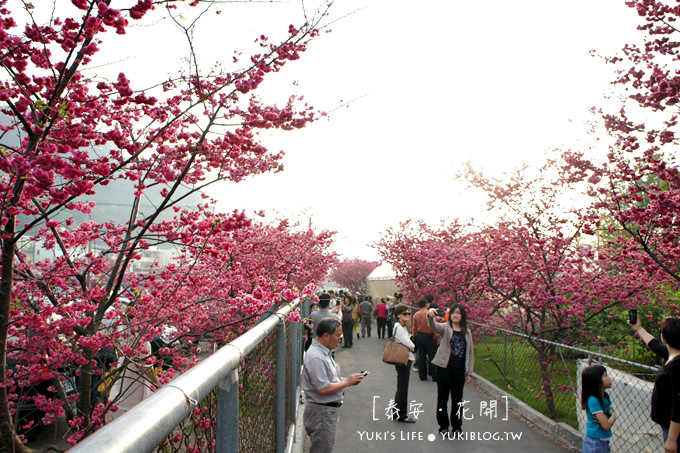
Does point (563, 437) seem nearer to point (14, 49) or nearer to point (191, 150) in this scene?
point (191, 150)

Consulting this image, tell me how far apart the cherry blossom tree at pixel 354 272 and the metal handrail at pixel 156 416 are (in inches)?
2231

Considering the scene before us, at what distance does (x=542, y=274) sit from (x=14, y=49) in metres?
8.57

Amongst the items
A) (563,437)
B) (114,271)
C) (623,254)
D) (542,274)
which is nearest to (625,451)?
(563,437)

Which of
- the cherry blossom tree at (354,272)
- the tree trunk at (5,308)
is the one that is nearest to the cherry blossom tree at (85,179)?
the tree trunk at (5,308)

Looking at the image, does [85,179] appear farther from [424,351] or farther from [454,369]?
[424,351]

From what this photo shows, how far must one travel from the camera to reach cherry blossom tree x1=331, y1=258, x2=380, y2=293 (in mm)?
60125

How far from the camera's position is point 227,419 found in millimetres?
1754

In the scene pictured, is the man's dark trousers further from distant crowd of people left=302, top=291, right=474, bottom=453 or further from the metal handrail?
the metal handrail

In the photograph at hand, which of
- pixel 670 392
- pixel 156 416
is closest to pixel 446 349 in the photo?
pixel 670 392

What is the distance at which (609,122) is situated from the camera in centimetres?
695

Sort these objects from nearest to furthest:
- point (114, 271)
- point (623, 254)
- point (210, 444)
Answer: point (210, 444) < point (114, 271) < point (623, 254)

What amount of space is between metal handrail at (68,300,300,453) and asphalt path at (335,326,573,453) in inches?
215

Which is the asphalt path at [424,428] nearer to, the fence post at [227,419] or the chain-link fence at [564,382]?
the chain-link fence at [564,382]

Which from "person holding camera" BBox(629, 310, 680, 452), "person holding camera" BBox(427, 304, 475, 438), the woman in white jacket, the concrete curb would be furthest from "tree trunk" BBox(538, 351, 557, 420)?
"person holding camera" BBox(629, 310, 680, 452)
